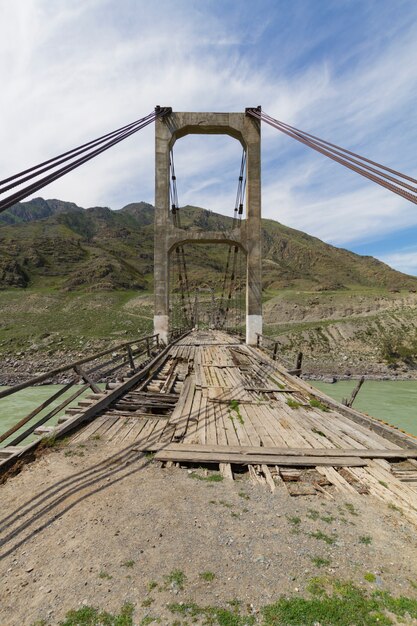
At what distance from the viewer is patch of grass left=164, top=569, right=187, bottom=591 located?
2826 mm

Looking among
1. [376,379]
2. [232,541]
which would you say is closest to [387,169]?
[232,541]

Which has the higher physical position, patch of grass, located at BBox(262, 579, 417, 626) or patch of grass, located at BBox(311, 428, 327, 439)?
patch of grass, located at BBox(262, 579, 417, 626)

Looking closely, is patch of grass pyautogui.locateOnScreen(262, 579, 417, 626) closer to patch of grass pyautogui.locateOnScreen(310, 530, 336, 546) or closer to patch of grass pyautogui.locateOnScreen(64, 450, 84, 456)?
patch of grass pyautogui.locateOnScreen(310, 530, 336, 546)

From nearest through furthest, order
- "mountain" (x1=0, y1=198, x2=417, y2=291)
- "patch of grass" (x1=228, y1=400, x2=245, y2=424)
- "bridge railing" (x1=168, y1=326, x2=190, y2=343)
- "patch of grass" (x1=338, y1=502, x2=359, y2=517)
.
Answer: "patch of grass" (x1=338, y1=502, x2=359, y2=517) < "patch of grass" (x1=228, y1=400, x2=245, y2=424) < "bridge railing" (x1=168, y1=326, x2=190, y2=343) < "mountain" (x1=0, y1=198, x2=417, y2=291)

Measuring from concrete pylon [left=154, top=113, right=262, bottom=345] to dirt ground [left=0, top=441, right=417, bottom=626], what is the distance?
14080mm

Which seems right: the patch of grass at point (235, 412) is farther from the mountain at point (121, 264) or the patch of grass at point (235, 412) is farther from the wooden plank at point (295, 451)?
the mountain at point (121, 264)

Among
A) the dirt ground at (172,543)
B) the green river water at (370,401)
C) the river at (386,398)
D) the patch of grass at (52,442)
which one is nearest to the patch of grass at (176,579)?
the dirt ground at (172,543)

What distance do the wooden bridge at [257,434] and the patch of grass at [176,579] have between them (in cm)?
186

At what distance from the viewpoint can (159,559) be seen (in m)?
3.11

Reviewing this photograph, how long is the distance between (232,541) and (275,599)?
2.58 feet

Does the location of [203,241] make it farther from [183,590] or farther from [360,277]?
[360,277]

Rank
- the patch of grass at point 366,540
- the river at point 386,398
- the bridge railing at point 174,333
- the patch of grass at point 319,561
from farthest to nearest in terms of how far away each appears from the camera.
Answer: the bridge railing at point 174,333
the river at point 386,398
the patch of grass at point 366,540
the patch of grass at point 319,561

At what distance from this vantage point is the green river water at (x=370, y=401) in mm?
20000

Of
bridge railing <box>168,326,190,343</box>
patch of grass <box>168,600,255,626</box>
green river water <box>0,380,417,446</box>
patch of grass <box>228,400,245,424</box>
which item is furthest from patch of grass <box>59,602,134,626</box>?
bridge railing <box>168,326,190,343</box>
